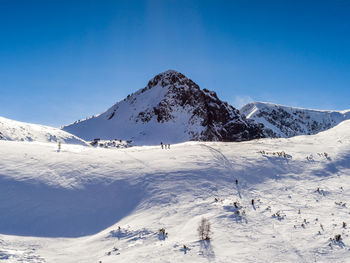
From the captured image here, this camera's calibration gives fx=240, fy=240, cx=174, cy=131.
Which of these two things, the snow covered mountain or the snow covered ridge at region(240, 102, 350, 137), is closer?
the snow covered mountain

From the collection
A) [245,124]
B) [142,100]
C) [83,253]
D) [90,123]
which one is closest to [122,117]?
[142,100]

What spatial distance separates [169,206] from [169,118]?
210 ft

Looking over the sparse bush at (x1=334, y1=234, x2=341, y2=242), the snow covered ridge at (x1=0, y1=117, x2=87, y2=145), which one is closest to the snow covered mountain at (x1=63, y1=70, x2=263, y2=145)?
the snow covered ridge at (x1=0, y1=117, x2=87, y2=145)

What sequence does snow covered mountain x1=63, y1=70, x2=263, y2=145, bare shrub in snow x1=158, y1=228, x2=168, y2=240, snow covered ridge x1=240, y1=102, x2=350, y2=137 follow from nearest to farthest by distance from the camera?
bare shrub in snow x1=158, y1=228, x2=168, y2=240 < snow covered mountain x1=63, y1=70, x2=263, y2=145 < snow covered ridge x1=240, y1=102, x2=350, y2=137

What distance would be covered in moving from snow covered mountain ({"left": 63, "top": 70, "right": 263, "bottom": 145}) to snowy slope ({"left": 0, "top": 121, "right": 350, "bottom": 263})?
50258mm

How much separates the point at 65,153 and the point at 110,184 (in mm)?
4614

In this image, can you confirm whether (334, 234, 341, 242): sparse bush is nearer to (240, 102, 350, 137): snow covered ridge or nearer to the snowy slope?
the snowy slope

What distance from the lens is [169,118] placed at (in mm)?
73000

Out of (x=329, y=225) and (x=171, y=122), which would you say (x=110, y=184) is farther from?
(x=171, y=122)

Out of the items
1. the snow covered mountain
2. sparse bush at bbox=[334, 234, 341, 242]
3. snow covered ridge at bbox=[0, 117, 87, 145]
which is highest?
the snow covered mountain

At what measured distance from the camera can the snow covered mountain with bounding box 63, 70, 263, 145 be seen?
68.8 meters

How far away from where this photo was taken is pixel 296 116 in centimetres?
19800

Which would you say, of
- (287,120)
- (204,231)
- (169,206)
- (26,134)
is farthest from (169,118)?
(287,120)

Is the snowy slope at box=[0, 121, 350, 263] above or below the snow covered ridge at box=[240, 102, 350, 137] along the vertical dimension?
below
